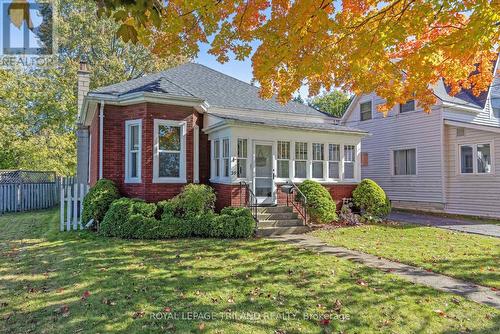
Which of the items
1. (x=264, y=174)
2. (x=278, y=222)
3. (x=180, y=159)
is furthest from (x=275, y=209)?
(x=180, y=159)

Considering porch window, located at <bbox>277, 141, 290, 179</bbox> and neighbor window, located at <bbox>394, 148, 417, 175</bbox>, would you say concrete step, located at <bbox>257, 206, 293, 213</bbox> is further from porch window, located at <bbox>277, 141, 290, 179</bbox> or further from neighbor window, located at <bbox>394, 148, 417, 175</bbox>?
neighbor window, located at <bbox>394, 148, 417, 175</bbox>

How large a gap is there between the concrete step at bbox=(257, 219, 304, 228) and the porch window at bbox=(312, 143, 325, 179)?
2.61 m

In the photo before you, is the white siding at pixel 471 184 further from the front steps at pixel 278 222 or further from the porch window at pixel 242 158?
the porch window at pixel 242 158

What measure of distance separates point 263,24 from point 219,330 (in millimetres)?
7502

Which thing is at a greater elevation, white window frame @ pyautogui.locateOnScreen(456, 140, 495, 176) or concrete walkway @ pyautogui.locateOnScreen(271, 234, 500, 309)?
white window frame @ pyautogui.locateOnScreen(456, 140, 495, 176)

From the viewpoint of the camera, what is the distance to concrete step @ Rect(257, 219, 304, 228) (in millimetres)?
10133

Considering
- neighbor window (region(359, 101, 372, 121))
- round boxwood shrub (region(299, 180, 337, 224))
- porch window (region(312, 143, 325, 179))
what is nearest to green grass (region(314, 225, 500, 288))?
round boxwood shrub (region(299, 180, 337, 224))

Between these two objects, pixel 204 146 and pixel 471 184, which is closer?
pixel 204 146

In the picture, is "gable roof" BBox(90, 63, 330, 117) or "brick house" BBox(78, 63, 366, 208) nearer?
"brick house" BBox(78, 63, 366, 208)

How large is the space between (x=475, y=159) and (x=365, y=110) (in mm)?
6615

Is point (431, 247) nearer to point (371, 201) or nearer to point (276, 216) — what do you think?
point (371, 201)

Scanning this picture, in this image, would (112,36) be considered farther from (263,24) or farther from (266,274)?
(266,274)

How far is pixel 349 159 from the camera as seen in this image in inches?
523

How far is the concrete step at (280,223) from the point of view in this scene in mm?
10133
